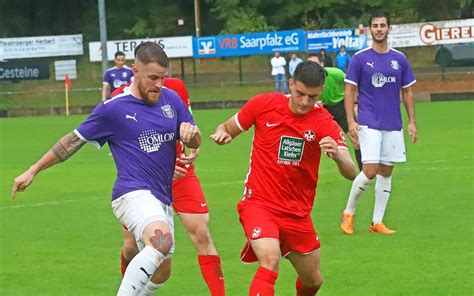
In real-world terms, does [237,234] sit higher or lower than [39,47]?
lower

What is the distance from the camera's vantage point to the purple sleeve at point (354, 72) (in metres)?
11.9

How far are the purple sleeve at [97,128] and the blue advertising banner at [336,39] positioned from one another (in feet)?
135

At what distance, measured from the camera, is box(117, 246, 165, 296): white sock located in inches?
278

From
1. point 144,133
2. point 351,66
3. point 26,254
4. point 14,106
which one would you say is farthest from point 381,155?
point 14,106

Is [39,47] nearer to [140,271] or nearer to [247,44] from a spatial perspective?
[247,44]

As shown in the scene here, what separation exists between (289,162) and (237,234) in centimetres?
458

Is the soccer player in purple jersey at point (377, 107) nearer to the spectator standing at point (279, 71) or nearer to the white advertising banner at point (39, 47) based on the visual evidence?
the spectator standing at point (279, 71)

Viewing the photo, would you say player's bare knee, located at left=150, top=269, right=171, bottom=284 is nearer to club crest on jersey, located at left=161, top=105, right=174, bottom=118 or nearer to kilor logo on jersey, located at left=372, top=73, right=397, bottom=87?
club crest on jersey, located at left=161, top=105, right=174, bottom=118

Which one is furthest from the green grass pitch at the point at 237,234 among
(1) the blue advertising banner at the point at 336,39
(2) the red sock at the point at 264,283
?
(1) the blue advertising banner at the point at 336,39

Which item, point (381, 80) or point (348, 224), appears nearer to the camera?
point (381, 80)

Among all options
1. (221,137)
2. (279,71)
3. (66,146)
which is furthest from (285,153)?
(279,71)

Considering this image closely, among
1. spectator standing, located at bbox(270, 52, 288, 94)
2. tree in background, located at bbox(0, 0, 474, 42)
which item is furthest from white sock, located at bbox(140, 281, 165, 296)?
tree in background, located at bbox(0, 0, 474, 42)

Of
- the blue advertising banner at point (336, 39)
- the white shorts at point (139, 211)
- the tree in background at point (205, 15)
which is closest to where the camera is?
the white shorts at point (139, 211)

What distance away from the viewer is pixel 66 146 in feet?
25.0
